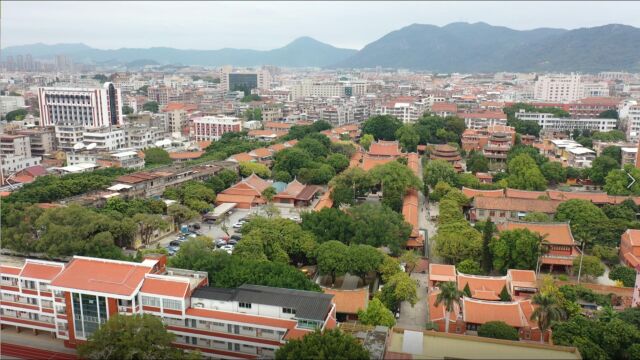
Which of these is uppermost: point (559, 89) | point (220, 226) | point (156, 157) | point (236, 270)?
point (559, 89)

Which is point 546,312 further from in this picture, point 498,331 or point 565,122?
point 565,122

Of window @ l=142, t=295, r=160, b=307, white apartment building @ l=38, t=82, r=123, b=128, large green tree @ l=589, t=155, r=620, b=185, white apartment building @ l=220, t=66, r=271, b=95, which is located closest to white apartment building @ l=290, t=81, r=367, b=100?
white apartment building @ l=220, t=66, r=271, b=95

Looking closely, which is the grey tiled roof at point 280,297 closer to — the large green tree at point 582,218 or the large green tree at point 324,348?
the large green tree at point 324,348

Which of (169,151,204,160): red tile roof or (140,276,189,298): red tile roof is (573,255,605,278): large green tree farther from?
(169,151,204,160): red tile roof

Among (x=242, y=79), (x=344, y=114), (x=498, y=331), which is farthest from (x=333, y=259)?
(x=242, y=79)

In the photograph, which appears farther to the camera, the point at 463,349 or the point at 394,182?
the point at 394,182

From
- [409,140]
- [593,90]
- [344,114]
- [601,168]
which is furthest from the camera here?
[593,90]

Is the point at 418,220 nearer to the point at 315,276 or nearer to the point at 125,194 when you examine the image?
the point at 315,276
